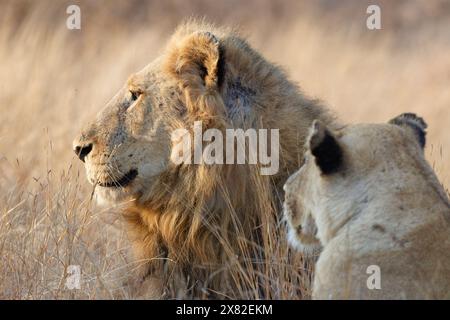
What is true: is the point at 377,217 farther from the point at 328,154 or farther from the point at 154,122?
the point at 154,122

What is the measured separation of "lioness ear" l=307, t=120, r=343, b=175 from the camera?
4.00 metres

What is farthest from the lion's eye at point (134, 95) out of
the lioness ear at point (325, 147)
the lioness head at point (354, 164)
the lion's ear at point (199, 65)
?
the lioness ear at point (325, 147)

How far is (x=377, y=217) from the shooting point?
393 centimetres

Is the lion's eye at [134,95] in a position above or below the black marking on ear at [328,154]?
above

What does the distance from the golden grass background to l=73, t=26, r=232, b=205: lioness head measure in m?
0.27

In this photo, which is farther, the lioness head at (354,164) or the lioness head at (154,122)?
the lioness head at (154,122)

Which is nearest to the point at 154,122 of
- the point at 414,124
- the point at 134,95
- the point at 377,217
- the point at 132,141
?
the point at 132,141

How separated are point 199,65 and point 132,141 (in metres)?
0.54

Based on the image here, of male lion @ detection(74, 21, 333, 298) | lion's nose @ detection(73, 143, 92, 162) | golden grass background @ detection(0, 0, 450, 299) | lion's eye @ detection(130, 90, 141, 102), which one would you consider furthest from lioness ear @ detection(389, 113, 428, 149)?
lion's nose @ detection(73, 143, 92, 162)

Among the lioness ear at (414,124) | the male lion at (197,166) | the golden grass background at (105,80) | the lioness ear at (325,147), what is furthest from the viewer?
the golden grass background at (105,80)

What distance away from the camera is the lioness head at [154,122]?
520 cm

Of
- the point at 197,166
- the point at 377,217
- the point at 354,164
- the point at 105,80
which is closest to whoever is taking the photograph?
the point at 377,217

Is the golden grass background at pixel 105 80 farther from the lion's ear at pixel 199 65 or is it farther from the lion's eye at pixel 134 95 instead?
the lion's ear at pixel 199 65

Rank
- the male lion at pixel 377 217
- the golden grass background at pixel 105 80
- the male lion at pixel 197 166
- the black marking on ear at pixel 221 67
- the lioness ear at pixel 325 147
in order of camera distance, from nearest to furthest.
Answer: the male lion at pixel 377 217
the lioness ear at pixel 325 147
the male lion at pixel 197 166
the black marking on ear at pixel 221 67
the golden grass background at pixel 105 80
